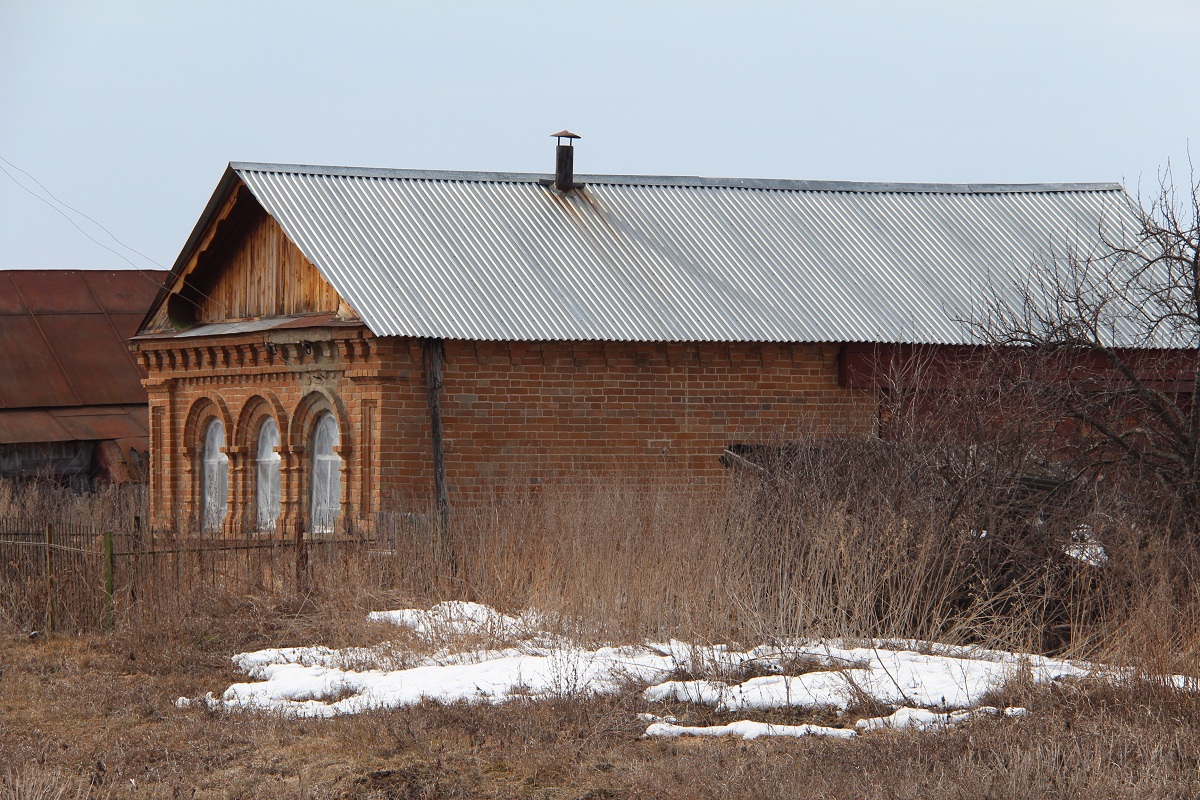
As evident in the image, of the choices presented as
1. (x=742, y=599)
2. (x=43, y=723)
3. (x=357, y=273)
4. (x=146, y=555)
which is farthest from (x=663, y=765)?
(x=357, y=273)

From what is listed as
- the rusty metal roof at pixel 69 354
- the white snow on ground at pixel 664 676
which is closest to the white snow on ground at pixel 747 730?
the white snow on ground at pixel 664 676

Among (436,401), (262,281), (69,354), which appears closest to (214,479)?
(262,281)

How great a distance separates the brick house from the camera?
49.9 ft

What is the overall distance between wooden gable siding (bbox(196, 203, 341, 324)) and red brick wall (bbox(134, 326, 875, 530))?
1.97 feet

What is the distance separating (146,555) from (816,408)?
24.4 feet

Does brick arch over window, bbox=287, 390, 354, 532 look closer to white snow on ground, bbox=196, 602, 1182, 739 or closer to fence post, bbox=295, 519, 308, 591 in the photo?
fence post, bbox=295, 519, 308, 591

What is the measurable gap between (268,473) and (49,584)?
4482 millimetres

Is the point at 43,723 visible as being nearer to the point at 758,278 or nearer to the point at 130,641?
the point at 130,641

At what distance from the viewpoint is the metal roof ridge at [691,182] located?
1753cm

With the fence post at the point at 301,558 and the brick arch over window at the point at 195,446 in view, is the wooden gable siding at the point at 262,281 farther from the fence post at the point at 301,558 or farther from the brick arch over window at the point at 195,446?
the fence post at the point at 301,558

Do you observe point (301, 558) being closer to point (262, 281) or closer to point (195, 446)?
point (262, 281)

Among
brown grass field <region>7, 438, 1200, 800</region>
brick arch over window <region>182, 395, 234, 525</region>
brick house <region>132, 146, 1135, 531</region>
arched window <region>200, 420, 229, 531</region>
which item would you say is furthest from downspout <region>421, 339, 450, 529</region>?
brick arch over window <region>182, 395, 234, 525</region>

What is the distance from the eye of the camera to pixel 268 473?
55.6 feet

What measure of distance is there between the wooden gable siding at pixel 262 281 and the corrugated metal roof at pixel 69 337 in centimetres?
892
